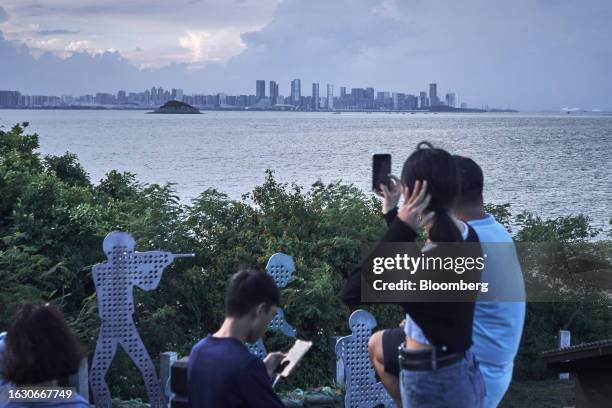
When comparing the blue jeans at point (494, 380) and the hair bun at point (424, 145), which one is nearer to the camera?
the hair bun at point (424, 145)

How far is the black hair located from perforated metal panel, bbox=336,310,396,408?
2765 millimetres

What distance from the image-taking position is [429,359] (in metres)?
3.47

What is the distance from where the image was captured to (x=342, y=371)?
21.8 ft

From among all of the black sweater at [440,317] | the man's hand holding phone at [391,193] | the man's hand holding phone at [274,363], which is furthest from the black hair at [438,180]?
the man's hand holding phone at [274,363]

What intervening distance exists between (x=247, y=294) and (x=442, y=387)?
3.12 feet

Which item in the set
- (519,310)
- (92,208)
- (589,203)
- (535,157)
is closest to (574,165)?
(535,157)

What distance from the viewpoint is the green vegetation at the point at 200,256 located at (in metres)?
7.74

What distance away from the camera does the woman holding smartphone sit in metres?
3.46

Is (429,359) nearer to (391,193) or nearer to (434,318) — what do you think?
(434,318)

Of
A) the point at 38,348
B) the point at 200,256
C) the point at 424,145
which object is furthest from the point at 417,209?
the point at 200,256

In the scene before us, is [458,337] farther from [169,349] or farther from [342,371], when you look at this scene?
[169,349]

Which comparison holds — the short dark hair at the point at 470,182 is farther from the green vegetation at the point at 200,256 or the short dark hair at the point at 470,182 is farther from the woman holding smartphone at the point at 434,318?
the green vegetation at the point at 200,256

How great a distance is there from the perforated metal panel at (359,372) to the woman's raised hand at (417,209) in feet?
9.22

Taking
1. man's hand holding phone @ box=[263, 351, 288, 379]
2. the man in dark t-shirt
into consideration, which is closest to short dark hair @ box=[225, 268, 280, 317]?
the man in dark t-shirt
